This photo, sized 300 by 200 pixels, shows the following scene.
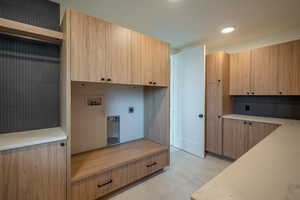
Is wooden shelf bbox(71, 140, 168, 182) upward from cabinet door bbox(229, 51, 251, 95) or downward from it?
downward

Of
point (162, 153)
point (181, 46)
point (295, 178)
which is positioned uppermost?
point (181, 46)

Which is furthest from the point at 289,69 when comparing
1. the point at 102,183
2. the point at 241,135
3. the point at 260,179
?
the point at 102,183

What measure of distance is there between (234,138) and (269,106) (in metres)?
1.01

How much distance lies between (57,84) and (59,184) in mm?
1197

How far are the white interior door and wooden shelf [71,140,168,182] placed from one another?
1034 millimetres

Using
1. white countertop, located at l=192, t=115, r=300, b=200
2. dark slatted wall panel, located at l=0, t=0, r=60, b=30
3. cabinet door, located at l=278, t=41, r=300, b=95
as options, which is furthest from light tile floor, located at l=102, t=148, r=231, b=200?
dark slatted wall panel, located at l=0, t=0, r=60, b=30

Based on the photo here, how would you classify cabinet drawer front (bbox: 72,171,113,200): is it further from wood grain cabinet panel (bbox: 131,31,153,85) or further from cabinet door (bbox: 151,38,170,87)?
cabinet door (bbox: 151,38,170,87)

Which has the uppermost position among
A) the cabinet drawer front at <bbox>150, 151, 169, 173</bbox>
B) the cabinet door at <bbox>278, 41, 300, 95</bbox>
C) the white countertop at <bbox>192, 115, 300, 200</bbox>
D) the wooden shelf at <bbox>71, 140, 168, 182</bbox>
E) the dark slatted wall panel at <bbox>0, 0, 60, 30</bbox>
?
the dark slatted wall panel at <bbox>0, 0, 60, 30</bbox>

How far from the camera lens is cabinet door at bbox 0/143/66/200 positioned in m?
1.16

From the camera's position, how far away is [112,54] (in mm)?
1738

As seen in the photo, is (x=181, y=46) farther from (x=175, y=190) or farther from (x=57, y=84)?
(x=175, y=190)

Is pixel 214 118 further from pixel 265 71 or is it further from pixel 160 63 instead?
pixel 160 63

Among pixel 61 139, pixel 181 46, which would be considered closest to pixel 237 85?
pixel 181 46

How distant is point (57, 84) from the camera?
5.93 ft
